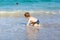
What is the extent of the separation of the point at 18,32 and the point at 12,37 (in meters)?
1.15

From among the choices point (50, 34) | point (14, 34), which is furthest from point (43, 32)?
point (14, 34)

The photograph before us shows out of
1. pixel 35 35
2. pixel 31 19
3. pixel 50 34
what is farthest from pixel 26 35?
pixel 31 19

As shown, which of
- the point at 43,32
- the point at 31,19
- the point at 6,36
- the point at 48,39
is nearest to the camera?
the point at 48,39

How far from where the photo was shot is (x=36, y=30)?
11.2 metres

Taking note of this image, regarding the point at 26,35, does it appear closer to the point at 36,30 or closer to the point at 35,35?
the point at 35,35

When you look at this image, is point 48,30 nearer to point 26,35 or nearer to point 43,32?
point 43,32

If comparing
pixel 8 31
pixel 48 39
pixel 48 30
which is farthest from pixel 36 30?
pixel 48 39

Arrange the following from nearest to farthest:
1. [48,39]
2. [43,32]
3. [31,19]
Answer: [48,39]
[43,32]
[31,19]

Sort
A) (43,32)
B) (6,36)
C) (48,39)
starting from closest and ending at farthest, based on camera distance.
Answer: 1. (48,39)
2. (6,36)
3. (43,32)

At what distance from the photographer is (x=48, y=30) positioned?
1127cm

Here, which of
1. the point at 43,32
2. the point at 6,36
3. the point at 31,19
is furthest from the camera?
the point at 31,19

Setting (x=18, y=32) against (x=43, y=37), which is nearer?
(x=43, y=37)

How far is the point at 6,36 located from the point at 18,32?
1037 mm

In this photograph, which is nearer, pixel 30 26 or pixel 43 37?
pixel 43 37
